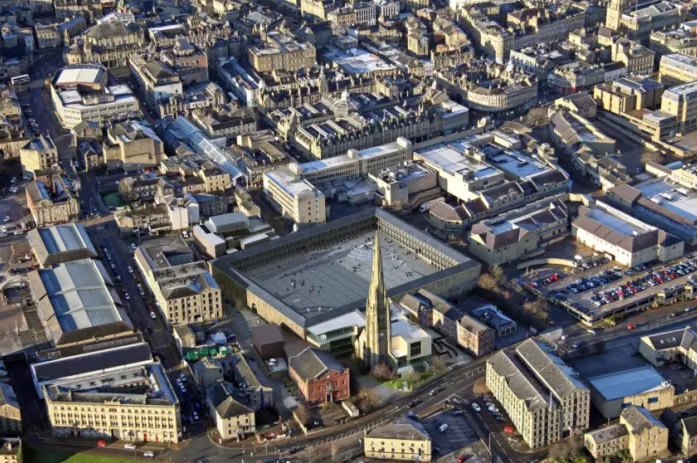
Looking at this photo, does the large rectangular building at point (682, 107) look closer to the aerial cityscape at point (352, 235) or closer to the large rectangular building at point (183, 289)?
the aerial cityscape at point (352, 235)

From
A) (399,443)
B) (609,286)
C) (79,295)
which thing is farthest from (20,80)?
(399,443)

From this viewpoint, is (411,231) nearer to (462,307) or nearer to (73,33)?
(462,307)

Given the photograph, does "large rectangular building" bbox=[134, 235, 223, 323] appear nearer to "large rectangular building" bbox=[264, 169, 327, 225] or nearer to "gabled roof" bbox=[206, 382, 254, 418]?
"large rectangular building" bbox=[264, 169, 327, 225]

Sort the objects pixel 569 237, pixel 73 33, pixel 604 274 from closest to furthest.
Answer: pixel 604 274 < pixel 569 237 < pixel 73 33

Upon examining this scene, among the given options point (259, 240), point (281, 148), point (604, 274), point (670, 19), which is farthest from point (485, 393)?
point (670, 19)

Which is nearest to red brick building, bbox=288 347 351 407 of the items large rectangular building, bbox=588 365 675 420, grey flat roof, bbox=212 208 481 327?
grey flat roof, bbox=212 208 481 327

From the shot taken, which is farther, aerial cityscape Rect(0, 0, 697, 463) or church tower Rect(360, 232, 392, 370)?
church tower Rect(360, 232, 392, 370)

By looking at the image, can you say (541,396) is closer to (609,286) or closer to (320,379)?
(320,379)
